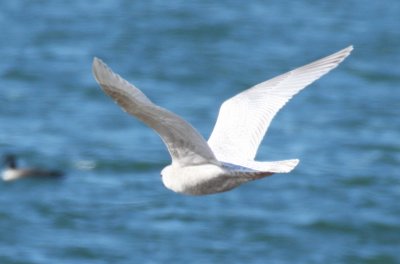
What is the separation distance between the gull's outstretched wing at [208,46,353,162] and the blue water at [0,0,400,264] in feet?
17.6

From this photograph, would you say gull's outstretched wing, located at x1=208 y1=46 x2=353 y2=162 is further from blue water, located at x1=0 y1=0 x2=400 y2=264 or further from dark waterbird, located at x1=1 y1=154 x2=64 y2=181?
dark waterbird, located at x1=1 y1=154 x2=64 y2=181

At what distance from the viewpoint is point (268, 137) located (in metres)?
15.9

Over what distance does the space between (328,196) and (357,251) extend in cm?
123

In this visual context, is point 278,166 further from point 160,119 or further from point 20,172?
point 20,172

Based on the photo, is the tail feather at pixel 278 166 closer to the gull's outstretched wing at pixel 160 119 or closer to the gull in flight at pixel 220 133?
the gull in flight at pixel 220 133

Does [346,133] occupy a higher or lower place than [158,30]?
lower

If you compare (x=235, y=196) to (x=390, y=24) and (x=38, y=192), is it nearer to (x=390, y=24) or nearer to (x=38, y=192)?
(x=38, y=192)

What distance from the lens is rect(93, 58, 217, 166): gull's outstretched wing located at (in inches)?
215

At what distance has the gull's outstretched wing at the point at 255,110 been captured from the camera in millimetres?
6836

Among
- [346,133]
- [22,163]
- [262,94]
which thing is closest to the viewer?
[262,94]

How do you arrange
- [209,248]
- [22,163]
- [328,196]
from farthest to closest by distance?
[22,163], [328,196], [209,248]

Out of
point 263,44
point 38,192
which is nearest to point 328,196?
point 38,192

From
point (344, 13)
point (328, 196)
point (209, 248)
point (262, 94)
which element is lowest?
point (262, 94)

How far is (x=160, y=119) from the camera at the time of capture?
582cm
